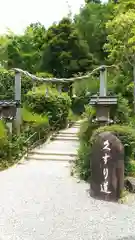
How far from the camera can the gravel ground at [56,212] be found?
446 centimetres

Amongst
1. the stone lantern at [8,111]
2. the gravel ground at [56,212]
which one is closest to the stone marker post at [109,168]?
the gravel ground at [56,212]

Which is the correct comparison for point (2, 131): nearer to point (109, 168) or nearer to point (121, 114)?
point (121, 114)

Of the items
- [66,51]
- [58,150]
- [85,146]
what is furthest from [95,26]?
[85,146]

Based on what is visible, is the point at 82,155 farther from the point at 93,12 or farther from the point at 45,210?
the point at 93,12

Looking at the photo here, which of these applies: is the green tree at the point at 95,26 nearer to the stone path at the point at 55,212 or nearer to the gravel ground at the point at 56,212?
the stone path at the point at 55,212

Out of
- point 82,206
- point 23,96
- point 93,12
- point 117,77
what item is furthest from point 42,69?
point 82,206

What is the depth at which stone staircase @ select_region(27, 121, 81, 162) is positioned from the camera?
969cm

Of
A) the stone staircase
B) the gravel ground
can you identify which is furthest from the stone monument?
the stone staircase

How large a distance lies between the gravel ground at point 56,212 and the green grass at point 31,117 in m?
3.43

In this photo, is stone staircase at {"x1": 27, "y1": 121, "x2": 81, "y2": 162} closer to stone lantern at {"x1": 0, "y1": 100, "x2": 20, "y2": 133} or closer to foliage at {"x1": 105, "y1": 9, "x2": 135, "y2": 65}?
stone lantern at {"x1": 0, "y1": 100, "x2": 20, "y2": 133}

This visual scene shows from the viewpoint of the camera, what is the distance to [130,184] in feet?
21.6

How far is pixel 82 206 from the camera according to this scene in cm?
570

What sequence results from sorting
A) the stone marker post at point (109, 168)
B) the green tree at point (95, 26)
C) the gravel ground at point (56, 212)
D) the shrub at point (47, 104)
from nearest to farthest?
the gravel ground at point (56, 212)
the stone marker post at point (109, 168)
the shrub at point (47, 104)
the green tree at point (95, 26)

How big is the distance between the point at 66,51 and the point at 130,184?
16363mm
